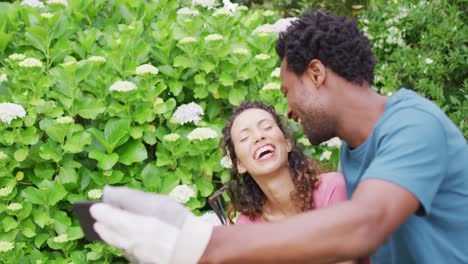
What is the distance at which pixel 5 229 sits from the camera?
3633 mm

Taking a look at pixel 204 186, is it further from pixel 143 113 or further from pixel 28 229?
pixel 28 229

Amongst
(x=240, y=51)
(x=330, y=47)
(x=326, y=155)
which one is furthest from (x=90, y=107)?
(x=330, y=47)

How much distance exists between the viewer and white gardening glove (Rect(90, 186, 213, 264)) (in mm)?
1702

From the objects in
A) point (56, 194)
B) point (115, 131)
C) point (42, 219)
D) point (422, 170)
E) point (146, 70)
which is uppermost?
point (422, 170)

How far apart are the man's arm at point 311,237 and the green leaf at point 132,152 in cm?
197

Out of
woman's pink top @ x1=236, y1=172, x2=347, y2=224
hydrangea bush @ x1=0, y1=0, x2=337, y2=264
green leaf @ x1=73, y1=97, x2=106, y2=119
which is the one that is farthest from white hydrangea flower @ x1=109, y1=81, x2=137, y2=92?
woman's pink top @ x1=236, y1=172, x2=347, y2=224

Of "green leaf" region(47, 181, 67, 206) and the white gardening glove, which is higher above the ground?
the white gardening glove

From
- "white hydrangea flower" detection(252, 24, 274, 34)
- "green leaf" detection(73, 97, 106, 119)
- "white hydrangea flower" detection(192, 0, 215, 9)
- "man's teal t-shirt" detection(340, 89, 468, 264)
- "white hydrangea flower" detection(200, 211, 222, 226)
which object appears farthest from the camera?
"white hydrangea flower" detection(192, 0, 215, 9)

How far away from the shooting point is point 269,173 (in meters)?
3.23

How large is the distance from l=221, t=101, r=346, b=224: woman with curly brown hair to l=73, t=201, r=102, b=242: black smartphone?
4.00 ft

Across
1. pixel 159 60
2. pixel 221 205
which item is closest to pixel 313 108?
pixel 221 205

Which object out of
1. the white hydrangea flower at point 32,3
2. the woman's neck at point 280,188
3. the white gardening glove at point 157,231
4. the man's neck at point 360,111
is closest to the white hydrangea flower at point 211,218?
the woman's neck at point 280,188

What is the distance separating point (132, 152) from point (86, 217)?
1.67 metres

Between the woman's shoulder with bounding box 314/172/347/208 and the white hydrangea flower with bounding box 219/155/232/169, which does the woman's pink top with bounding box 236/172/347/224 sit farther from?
the white hydrangea flower with bounding box 219/155/232/169
